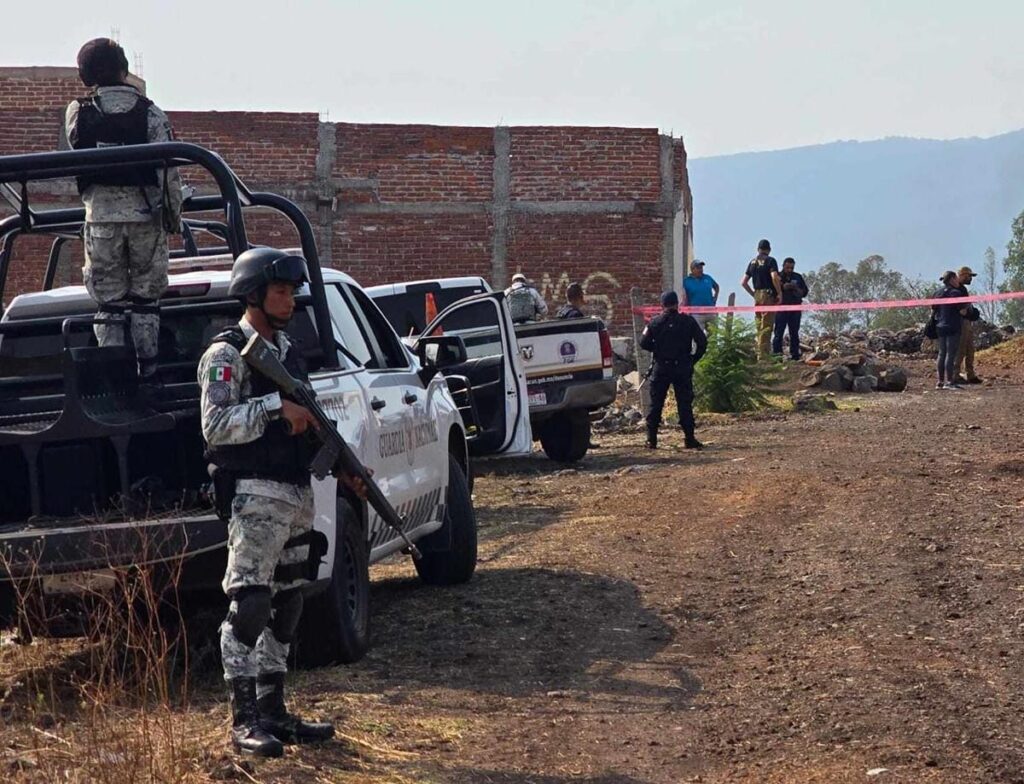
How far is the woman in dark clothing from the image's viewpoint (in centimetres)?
2439

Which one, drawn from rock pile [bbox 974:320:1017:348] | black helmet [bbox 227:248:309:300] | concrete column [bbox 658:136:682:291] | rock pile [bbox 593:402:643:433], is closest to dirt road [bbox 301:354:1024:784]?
black helmet [bbox 227:248:309:300]

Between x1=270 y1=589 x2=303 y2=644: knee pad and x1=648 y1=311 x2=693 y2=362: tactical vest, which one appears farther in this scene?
x1=648 y1=311 x2=693 y2=362: tactical vest

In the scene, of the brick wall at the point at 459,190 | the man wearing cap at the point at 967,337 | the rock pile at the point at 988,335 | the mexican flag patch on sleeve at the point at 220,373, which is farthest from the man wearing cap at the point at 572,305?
the rock pile at the point at 988,335

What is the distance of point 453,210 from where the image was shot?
95.4 feet

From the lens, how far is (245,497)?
19.6 ft

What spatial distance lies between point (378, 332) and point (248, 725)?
3.61m

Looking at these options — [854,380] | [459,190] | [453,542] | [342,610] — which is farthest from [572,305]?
[342,610]

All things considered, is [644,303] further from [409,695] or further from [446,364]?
[409,695]

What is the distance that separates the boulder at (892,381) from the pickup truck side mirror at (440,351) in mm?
16266

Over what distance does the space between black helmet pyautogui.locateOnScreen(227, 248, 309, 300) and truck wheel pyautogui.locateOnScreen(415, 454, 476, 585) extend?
3.84 meters

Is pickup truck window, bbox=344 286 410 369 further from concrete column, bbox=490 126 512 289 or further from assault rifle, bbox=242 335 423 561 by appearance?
concrete column, bbox=490 126 512 289

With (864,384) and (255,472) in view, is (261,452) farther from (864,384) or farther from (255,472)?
(864,384)

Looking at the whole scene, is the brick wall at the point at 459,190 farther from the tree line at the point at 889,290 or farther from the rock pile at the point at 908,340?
the tree line at the point at 889,290

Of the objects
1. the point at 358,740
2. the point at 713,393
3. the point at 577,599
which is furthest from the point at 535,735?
the point at 713,393
